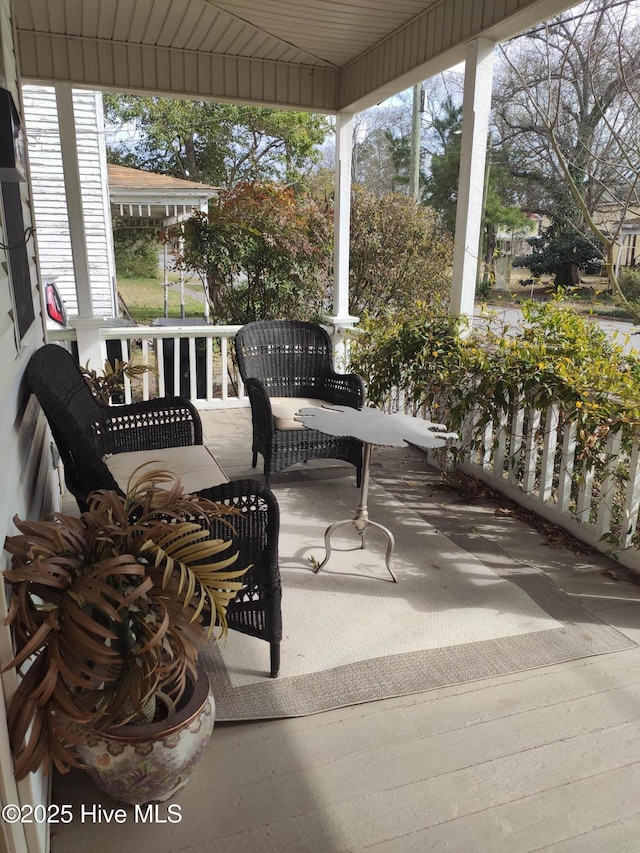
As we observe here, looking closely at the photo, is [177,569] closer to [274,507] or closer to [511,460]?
[274,507]

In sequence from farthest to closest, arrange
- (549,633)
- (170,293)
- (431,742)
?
(170,293), (549,633), (431,742)

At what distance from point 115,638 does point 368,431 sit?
1.60 meters

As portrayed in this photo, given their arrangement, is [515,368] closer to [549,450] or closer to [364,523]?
[549,450]

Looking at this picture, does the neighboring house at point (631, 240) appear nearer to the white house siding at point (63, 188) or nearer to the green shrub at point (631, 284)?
the green shrub at point (631, 284)

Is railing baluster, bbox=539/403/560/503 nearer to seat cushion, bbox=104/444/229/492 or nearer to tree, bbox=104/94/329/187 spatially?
seat cushion, bbox=104/444/229/492

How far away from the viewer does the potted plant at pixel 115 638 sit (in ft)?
4.03

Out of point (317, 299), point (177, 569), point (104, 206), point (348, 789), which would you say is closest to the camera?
point (177, 569)

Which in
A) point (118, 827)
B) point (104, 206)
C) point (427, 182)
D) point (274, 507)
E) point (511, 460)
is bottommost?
point (118, 827)

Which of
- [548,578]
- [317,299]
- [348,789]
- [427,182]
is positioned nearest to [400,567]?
[548,578]

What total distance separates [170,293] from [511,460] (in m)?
13.8

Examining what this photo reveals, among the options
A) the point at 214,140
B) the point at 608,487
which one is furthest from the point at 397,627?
the point at 214,140

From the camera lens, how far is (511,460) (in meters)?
3.61

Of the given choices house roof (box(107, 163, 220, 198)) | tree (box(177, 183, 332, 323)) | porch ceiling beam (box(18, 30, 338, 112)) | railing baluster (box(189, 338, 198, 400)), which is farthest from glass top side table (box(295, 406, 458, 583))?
house roof (box(107, 163, 220, 198))

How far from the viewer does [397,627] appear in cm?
246
